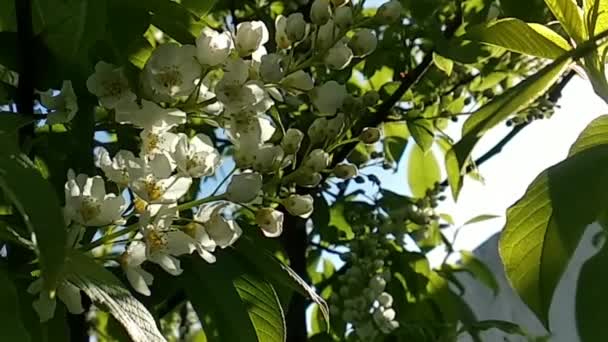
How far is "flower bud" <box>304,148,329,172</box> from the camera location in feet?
2.47

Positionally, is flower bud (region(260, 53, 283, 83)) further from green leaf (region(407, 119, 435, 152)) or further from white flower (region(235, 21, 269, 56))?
green leaf (region(407, 119, 435, 152))

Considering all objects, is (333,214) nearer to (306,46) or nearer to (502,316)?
(306,46)

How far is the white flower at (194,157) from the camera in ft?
2.26

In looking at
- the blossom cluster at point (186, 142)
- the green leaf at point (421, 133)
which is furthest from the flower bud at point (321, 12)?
the green leaf at point (421, 133)

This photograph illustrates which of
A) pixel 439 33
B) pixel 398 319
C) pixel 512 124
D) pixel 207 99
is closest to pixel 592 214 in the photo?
pixel 207 99

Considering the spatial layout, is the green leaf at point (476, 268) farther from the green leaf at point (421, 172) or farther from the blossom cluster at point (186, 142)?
the blossom cluster at point (186, 142)

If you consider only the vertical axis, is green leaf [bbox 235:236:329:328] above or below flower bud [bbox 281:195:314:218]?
below

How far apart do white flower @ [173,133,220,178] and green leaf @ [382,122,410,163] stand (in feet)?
3.10

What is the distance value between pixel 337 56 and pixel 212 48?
0.11 m

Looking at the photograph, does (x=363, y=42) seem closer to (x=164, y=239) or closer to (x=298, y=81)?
(x=298, y=81)

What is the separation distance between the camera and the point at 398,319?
4.92 ft

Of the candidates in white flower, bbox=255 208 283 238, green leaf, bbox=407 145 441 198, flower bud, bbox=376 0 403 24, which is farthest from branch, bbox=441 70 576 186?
white flower, bbox=255 208 283 238

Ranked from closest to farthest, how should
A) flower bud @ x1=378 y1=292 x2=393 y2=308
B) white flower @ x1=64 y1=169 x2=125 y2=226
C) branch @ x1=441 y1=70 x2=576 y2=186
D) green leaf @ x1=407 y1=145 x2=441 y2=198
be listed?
white flower @ x1=64 y1=169 x2=125 y2=226 → flower bud @ x1=378 y1=292 x2=393 y2=308 → branch @ x1=441 y1=70 x2=576 y2=186 → green leaf @ x1=407 y1=145 x2=441 y2=198

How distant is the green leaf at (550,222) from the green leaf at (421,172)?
0.98 metres
